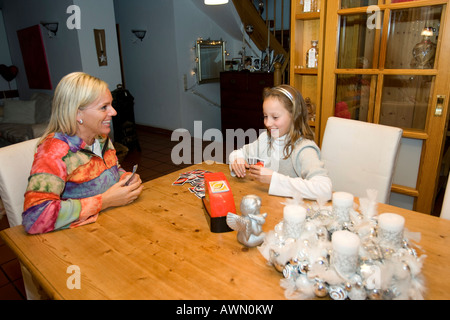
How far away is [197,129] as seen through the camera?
5.21 meters

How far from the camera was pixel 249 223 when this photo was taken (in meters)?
0.94

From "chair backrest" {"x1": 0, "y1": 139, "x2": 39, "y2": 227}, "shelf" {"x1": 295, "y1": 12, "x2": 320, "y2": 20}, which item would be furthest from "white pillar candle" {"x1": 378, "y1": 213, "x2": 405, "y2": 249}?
"shelf" {"x1": 295, "y1": 12, "x2": 320, "y2": 20}

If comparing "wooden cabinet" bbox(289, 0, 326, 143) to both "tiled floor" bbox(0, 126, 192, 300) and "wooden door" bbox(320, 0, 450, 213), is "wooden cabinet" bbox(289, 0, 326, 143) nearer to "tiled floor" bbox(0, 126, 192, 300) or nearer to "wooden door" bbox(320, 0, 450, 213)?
→ "wooden door" bbox(320, 0, 450, 213)

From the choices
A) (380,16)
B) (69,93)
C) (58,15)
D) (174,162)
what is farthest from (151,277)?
(58,15)

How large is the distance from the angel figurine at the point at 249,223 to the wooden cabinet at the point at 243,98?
11.1ft

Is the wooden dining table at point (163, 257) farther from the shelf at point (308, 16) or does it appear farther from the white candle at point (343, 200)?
the shelf at point (308, 16)

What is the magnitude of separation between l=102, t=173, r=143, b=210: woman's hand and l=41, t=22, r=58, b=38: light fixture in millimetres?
Answer: 3774

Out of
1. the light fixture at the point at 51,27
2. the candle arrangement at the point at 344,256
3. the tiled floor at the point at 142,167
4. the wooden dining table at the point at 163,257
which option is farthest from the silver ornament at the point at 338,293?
the light fixture at the point at 51,27

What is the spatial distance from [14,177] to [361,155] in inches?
57.9

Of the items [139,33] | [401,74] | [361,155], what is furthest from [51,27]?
[361,155]

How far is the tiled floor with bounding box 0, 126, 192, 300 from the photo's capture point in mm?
1851
